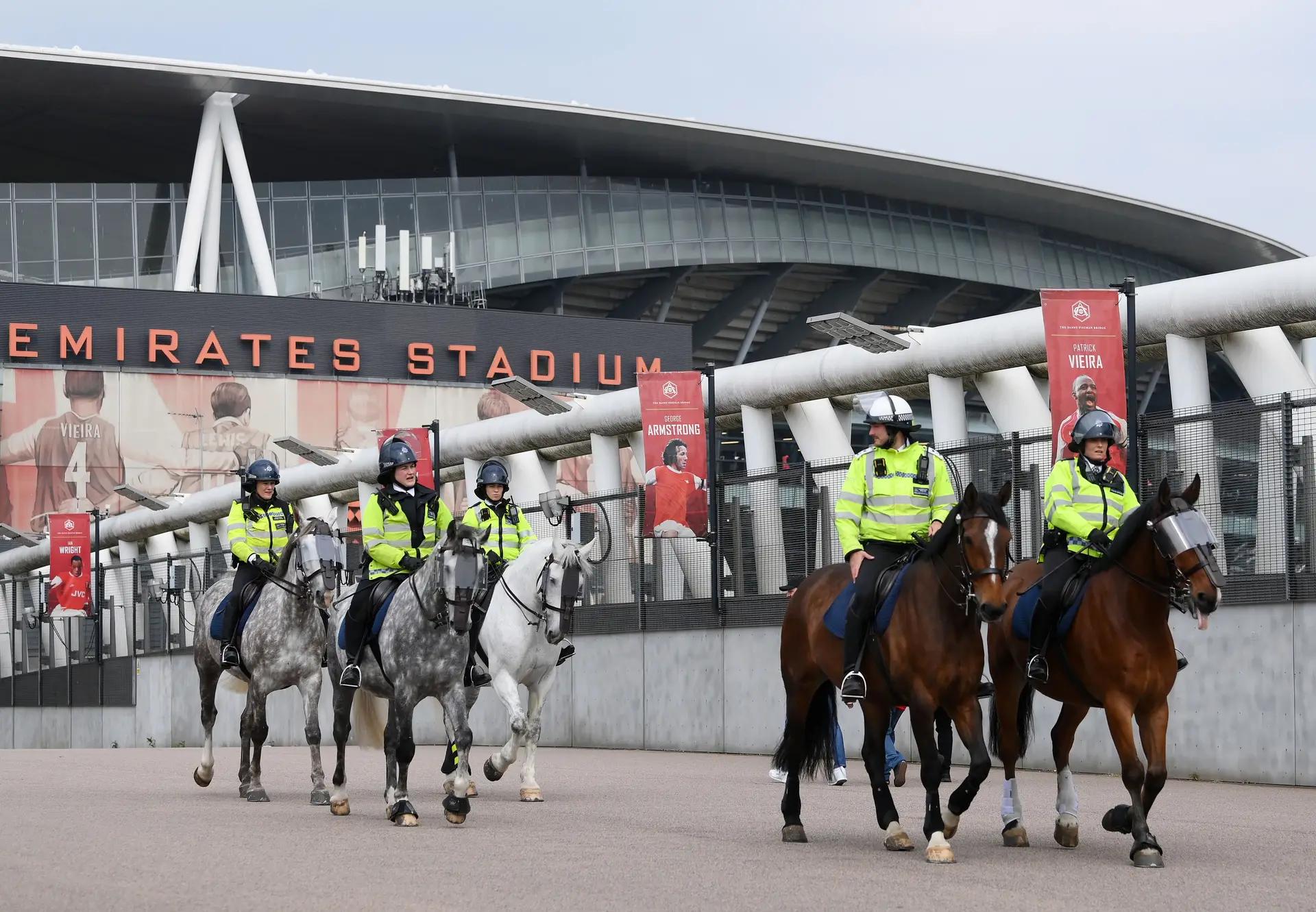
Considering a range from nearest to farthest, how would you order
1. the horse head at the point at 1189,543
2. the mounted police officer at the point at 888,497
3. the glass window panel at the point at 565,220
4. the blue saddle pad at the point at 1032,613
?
the horse head at the point at 1189,543 < the blue saddle pad at the point at 1032,613 < the mounted police officer at the point at 888,497 < the glass window panel at the point at 565,220

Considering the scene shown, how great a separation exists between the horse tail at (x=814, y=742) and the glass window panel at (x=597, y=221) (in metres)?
55.4

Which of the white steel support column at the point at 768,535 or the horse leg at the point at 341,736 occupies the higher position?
the white steel support column at the point at 768,535

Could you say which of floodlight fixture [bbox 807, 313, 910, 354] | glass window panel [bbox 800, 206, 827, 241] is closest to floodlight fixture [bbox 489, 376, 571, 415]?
floodlight fixture [bbox 807, 313, 910, 354]

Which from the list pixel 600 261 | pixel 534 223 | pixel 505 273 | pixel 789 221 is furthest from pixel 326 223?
pixel 789 221

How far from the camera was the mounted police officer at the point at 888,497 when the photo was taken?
Answer: 37.7 feet

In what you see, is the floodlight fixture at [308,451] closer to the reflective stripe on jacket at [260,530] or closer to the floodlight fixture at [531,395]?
the floodlight fixture at [531,395]

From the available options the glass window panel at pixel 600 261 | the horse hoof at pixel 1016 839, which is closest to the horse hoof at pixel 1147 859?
the horse hoof at pixel 1016 839

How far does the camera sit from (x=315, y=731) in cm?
1558

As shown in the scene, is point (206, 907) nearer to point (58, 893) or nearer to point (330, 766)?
point (58, 893)

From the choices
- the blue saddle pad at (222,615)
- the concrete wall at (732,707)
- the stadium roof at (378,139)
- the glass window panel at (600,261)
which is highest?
the stadium roof at (378,139)

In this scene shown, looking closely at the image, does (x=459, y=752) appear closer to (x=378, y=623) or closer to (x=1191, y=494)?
(x=378, y=623)

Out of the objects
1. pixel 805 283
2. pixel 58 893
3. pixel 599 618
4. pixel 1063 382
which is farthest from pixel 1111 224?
pixel 58 893

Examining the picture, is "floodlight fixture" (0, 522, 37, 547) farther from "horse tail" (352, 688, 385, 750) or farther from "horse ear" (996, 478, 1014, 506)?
"horse ear" (996, 478, 1014, 506)

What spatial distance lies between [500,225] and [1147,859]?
5733cm
